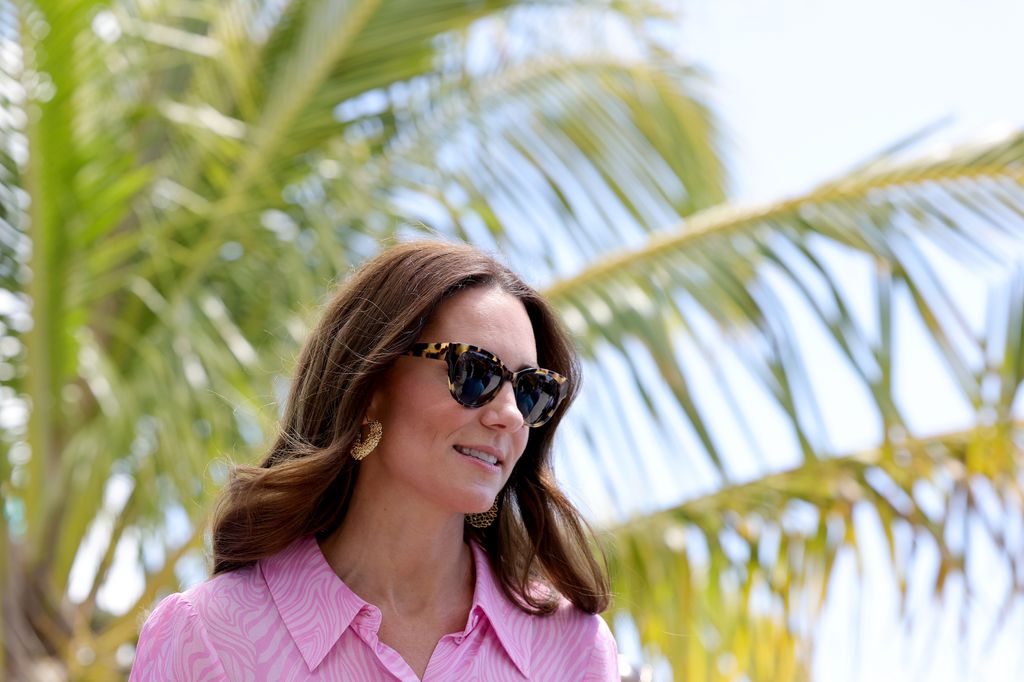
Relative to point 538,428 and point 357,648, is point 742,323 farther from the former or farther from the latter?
point 357,648

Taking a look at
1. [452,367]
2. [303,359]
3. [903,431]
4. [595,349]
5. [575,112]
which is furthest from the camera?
[575,112]

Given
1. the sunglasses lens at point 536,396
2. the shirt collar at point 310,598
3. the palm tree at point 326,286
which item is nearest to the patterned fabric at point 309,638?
the shirt collar at point 310,598

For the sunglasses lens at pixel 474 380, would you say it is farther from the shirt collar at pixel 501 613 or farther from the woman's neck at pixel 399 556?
the shirt collar at pixel 501 613

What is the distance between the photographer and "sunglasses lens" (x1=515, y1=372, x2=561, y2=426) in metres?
2.00

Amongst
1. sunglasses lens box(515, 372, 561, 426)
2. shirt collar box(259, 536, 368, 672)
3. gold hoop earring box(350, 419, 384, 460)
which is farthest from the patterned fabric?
sunglasses lens box(515, 372, 561, 426)

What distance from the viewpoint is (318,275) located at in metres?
5.09

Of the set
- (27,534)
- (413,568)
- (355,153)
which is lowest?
(27,534)

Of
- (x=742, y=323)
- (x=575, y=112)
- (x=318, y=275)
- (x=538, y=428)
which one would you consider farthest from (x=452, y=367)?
(x=575, y=112)

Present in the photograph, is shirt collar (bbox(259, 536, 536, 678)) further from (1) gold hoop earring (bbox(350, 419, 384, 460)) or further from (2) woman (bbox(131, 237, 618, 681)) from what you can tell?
(1) gold hoop earring (bbox(350, 419, 384, 460))

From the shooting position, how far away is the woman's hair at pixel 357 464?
2043mm

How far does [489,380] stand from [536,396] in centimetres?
9

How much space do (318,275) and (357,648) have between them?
10.6 feet

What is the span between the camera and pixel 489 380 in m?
1.96

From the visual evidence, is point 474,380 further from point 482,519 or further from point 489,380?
point 482,519
